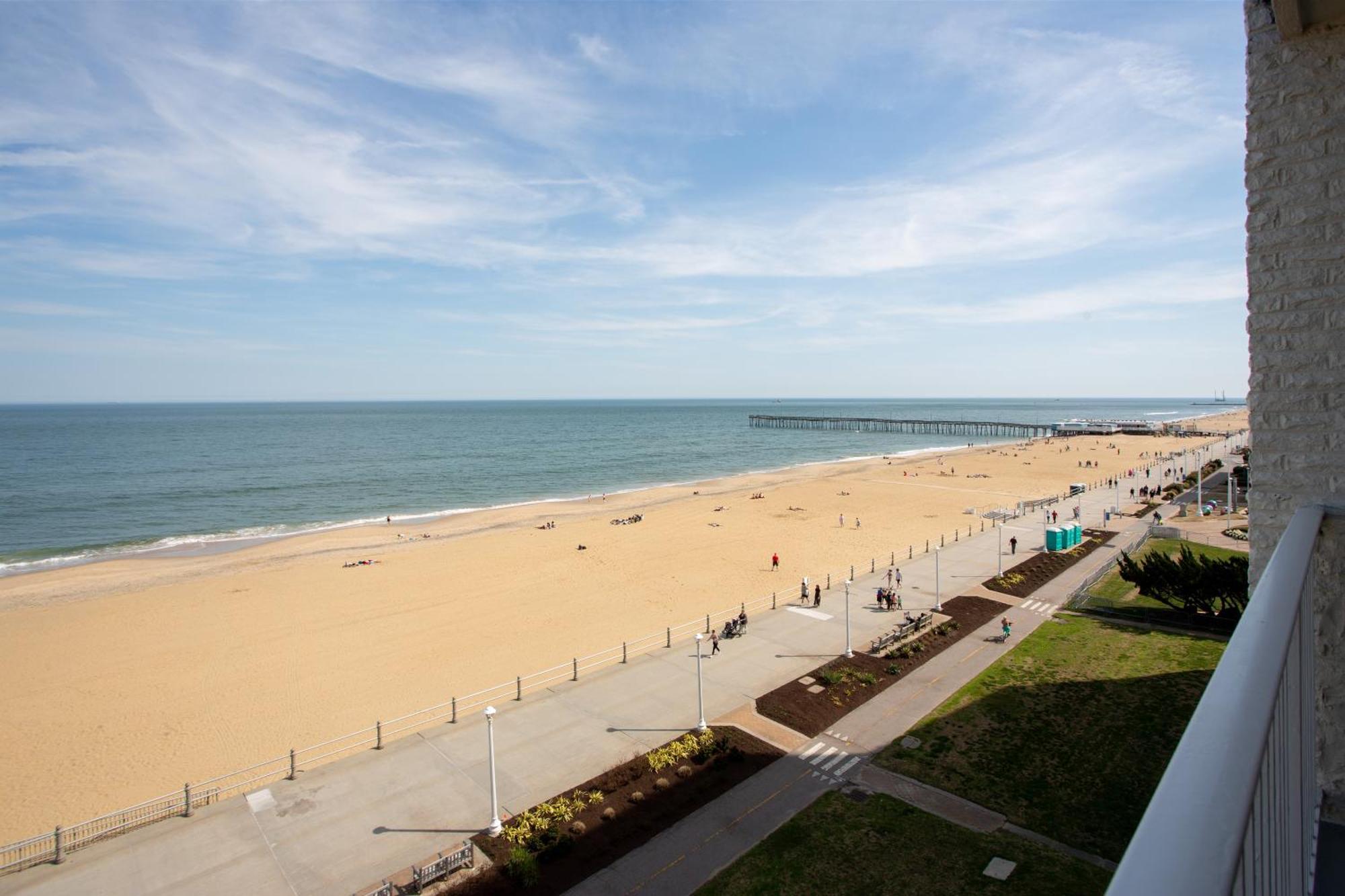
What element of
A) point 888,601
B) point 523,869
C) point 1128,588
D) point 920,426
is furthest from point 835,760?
point 920,426

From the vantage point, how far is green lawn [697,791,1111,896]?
11797 mm

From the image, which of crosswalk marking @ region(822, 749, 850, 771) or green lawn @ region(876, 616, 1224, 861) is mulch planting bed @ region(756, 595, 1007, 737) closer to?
crosswalk marking @ region(822, 749, 850, 771)

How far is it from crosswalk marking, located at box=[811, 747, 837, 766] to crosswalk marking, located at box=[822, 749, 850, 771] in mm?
169

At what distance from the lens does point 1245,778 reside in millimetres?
1389

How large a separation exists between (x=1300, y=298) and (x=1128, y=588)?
1062 inches

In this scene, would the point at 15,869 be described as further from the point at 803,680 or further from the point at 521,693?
the point at 803,680

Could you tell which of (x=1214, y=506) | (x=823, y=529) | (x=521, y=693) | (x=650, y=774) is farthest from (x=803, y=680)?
(x=1214, y=506)

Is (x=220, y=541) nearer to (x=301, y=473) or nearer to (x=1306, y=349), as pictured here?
(x=301, y=473)

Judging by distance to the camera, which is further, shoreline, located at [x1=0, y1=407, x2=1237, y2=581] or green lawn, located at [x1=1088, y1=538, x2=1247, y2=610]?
shoreline, located at [x1=0, y1=407, x2=1237, y2=581]

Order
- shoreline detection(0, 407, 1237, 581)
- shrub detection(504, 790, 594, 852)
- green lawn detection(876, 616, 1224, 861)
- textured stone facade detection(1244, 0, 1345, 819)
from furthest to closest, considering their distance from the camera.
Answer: shoreline detection(0, 407, 1237, 581), green lawn detection(876, 616, 1224, 861), shrub detection(504, 790, 594, 852), textured stone facade detection(1244, 0, 1345, 819)

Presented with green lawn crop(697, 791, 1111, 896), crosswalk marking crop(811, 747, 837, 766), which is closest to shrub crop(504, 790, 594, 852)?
green lawn crop(697, 791, 1111, 896)

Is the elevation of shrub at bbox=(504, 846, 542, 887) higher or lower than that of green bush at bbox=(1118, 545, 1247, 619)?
lower

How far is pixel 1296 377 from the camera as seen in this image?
17.2 ft

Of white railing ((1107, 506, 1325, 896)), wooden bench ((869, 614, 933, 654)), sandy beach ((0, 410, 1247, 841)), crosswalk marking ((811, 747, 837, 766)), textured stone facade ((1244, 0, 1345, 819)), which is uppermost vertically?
textured stone facade ((1244, 0, 1345, 819))
